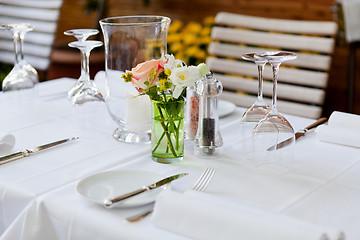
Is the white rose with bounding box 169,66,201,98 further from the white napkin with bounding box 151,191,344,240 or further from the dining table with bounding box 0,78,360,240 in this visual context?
the white napkin with bounding box 151,191,344,240

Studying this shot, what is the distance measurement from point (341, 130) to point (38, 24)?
1934 millimetres

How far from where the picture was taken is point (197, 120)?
1.33 metres

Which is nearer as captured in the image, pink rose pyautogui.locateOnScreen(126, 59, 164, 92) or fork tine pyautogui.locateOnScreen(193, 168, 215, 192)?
fork tine pyautogui.locateOnScreen(193, 168, 215, 192)

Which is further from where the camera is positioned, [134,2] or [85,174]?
[134,2]

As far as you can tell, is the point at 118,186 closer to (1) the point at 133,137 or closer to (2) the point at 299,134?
(1) the point at 133,137

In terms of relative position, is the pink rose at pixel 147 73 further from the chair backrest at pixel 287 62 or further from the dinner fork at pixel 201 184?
the chair backrest at pixel 287 62

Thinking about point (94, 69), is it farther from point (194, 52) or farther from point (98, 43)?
point (98, 43)

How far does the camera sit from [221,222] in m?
0.86

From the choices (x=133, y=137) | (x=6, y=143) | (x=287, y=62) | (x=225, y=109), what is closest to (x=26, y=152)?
(x=6, y=143)

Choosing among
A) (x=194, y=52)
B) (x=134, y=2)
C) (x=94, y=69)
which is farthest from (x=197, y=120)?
(x=134, y=2)

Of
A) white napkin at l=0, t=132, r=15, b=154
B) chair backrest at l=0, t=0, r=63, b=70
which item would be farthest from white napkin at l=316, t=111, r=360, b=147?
chair backrest at l=0, t=0, r=63, b=70

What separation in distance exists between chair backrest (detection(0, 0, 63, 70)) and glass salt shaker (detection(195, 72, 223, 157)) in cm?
170

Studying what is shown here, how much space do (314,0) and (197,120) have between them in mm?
2347

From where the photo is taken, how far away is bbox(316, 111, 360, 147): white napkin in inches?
52.0
